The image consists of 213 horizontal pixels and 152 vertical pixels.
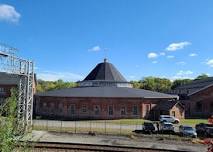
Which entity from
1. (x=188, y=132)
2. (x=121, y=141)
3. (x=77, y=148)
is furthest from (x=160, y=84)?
(x=77, y=148)

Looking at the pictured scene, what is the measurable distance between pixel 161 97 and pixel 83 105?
49.6 feet

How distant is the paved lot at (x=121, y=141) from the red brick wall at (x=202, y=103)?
37.8 metres

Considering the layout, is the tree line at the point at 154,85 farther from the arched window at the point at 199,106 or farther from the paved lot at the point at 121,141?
the paved lot at the point at 121,141

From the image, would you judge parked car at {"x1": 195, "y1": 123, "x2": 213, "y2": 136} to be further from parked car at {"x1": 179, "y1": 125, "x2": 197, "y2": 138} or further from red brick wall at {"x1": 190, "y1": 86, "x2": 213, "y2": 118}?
red brick wall at {"x1": 190, "y1": 86, "x2": 213, "y2": 118}

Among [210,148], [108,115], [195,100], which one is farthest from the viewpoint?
[195,100]

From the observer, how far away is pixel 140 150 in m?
29.6

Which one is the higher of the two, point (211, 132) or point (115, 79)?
point (115, 79)

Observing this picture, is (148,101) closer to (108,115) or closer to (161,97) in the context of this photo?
(161,97)

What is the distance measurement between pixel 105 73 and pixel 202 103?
884 inches

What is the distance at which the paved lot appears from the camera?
34356mm

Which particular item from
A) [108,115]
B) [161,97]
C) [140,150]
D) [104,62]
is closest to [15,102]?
[140,150]

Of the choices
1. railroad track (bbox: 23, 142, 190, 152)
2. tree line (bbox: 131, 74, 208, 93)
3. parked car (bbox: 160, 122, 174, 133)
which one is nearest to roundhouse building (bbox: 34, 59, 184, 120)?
parked car (bbox: 160, 122, 174, 133)

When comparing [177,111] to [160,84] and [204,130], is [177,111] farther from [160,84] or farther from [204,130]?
[160,84]

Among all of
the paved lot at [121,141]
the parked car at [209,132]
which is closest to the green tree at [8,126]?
the paved lot at [121,141]
